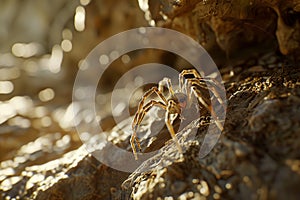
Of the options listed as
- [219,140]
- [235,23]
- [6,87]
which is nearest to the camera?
[219,140]

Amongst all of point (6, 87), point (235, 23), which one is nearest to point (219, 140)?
point (235, 23)

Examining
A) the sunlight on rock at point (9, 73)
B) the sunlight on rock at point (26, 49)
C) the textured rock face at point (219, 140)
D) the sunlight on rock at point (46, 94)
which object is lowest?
the textured rock face at point (219, 140)

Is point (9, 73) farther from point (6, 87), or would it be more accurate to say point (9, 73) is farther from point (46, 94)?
point (46, 94)

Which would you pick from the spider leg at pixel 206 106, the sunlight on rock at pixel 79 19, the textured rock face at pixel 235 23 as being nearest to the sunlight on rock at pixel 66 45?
the sunlight on rock at pixel 79 19

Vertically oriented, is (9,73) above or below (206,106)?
above

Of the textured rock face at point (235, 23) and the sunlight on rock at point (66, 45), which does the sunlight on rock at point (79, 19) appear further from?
the textured rock face at point (235, 23)

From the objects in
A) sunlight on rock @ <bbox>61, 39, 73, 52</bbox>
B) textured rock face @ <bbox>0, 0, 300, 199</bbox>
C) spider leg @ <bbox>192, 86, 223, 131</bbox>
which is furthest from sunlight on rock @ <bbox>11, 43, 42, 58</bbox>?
spider leg @ <bbox>192, 86, 223, 131</bbox>

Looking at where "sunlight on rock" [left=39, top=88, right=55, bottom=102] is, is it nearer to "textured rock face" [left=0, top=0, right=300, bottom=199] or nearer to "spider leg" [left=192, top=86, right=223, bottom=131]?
"textured rock face" [left=0, top=0, right=300, bottom=199]

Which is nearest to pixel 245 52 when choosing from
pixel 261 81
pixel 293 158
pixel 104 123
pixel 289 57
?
pixel 289 57

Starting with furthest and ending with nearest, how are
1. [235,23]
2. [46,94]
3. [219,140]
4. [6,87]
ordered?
[6,87] < [46,94] < [235,23] < [219,140]
